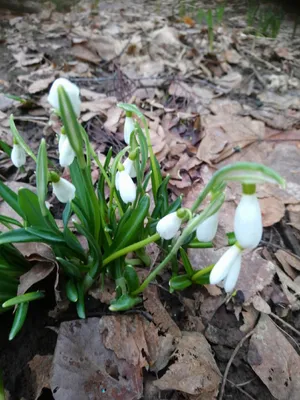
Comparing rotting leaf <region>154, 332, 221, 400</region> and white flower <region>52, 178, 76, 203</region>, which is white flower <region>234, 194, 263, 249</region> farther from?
rotting leaf <region>154, 332, 221, 400</region>

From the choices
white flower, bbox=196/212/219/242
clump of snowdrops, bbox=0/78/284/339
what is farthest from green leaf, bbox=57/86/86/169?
white flower, bbox=196/212/219/242

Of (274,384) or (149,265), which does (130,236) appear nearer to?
(149,265)

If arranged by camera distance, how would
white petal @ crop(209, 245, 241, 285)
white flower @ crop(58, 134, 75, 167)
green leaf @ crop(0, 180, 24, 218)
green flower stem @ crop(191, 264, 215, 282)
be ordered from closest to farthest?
white petal @ crop(209, 245, 241, 285) → white flower @ crop(58, 134, 75, 167) → green flower stem @ crop(191, 264, 215, 282) → green leaf @ crop(0, 180, 24, 218)

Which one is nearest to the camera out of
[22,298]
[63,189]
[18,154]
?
[63,189]

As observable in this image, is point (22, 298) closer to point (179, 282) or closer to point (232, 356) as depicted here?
point (179, 282)

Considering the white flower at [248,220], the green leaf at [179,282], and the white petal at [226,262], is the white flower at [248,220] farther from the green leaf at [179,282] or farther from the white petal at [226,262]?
the green leaf at [179,282]

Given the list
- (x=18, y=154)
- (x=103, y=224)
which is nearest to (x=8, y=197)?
(x=18, y=154)

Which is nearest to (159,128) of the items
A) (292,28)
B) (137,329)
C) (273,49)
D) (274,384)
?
(137,329)
